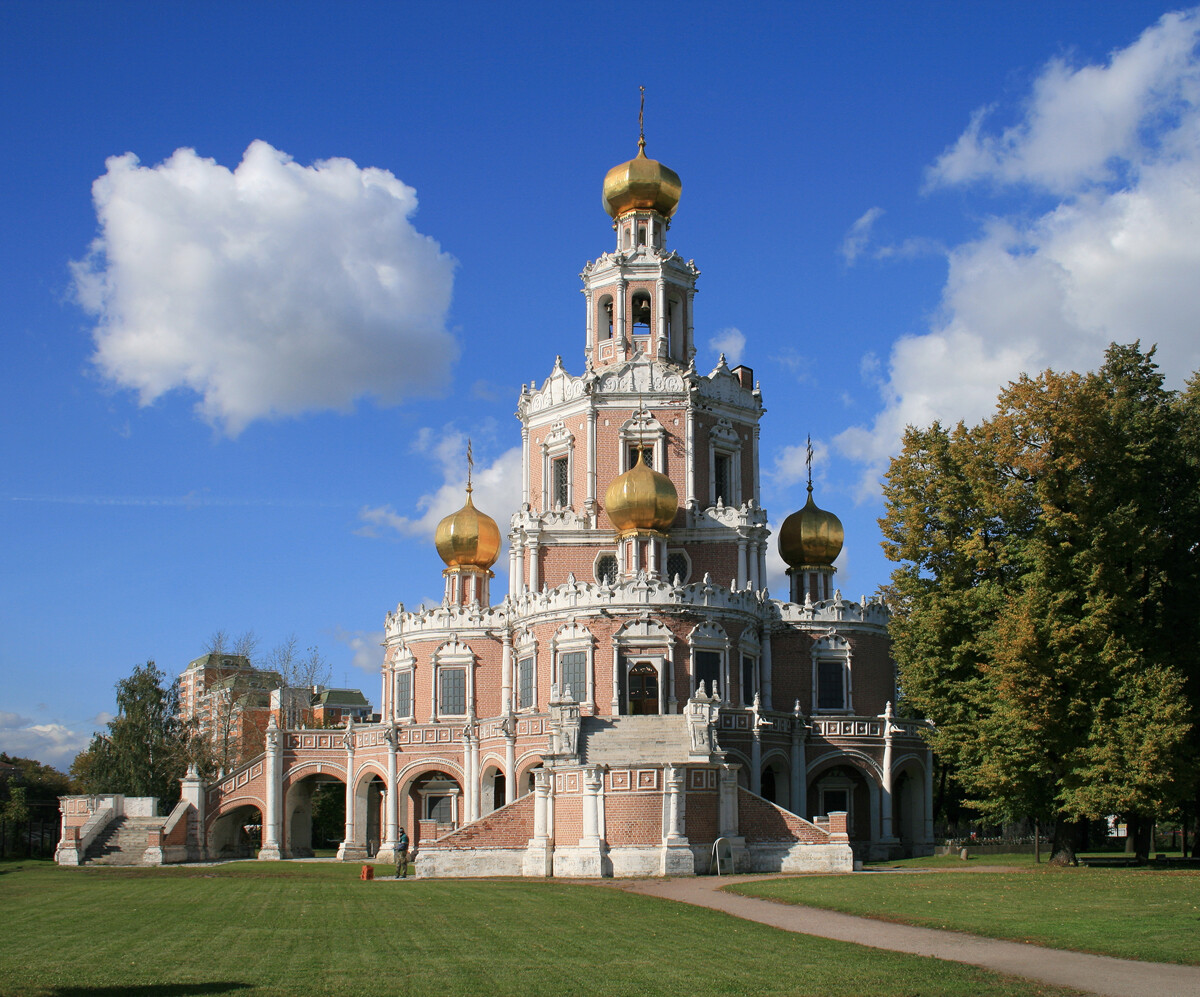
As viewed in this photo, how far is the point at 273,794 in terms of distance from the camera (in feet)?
165

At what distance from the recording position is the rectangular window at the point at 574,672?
4359cm

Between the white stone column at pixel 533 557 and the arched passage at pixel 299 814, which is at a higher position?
the white stone column at pixel 533 557

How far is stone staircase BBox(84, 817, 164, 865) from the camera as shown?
4525 centimetres

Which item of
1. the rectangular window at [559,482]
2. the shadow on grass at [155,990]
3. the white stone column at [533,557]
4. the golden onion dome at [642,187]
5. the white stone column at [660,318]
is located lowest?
the shadow on grass at [155,990]

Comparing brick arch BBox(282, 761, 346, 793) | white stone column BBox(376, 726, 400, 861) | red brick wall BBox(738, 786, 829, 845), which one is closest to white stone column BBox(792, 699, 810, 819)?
red brick wall BBox(738, 786, 829, 845)

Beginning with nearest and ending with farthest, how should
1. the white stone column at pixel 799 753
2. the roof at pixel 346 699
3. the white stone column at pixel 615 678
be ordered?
the white stone column at pixel 615 678, the white stone column at pixel 799 753, the roof at pixel 346 699

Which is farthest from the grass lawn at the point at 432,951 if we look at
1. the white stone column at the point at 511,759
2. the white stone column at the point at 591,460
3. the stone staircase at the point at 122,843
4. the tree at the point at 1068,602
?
the white stone column at the point at 591,460

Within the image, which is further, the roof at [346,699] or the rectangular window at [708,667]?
the roof at [346,699]

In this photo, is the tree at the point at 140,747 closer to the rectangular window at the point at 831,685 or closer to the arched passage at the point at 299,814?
the arched passage at the point at 299,814

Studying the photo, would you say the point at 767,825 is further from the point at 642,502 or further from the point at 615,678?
the point at 642,502

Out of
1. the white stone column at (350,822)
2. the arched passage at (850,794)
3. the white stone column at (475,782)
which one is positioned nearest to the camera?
the white stone column at (475,782)

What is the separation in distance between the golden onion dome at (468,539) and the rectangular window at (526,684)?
26.3 feet

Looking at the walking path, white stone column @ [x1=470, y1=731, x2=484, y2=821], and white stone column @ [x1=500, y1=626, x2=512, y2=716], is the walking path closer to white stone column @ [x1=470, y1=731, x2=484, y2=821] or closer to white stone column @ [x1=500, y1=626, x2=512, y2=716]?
white stone column @ [x1=470, y1=731, x2=484, y2=821]

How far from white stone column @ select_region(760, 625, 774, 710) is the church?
0.32ft
